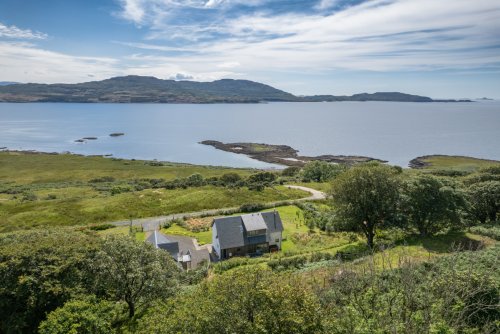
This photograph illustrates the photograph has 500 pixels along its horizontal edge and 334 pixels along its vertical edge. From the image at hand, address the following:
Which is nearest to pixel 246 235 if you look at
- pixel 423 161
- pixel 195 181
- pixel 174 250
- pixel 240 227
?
pixel 240 227

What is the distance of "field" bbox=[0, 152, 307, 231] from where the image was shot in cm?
6172

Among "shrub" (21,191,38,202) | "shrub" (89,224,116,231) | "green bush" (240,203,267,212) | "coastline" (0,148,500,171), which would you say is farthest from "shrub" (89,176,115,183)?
"green bush" (240,203,267,212)

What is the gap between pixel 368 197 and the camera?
36062 mm

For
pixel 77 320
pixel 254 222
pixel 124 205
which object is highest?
pixel 77 320

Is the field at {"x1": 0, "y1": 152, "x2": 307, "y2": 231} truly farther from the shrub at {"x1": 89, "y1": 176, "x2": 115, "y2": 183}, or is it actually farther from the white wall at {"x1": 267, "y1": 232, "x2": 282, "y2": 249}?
the white wall at {"x1": 267, "y1": 232, "x2": 282, "y2": 249}

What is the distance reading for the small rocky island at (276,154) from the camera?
131500mm

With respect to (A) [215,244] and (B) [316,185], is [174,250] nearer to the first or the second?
(A) [215,244]

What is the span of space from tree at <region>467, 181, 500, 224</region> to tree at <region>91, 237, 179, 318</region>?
1336 inches

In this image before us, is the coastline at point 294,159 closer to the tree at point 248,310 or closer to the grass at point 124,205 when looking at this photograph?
the grass at point 124,205

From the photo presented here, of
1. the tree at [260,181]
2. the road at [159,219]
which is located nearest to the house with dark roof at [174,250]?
the road at [159,219]

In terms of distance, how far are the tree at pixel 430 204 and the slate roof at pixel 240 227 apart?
1640 cm

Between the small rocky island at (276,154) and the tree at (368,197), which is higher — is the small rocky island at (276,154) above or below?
below

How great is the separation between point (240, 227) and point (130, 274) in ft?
79.9

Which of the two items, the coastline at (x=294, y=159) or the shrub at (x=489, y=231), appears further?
the coastline at (x=294, y=159)
